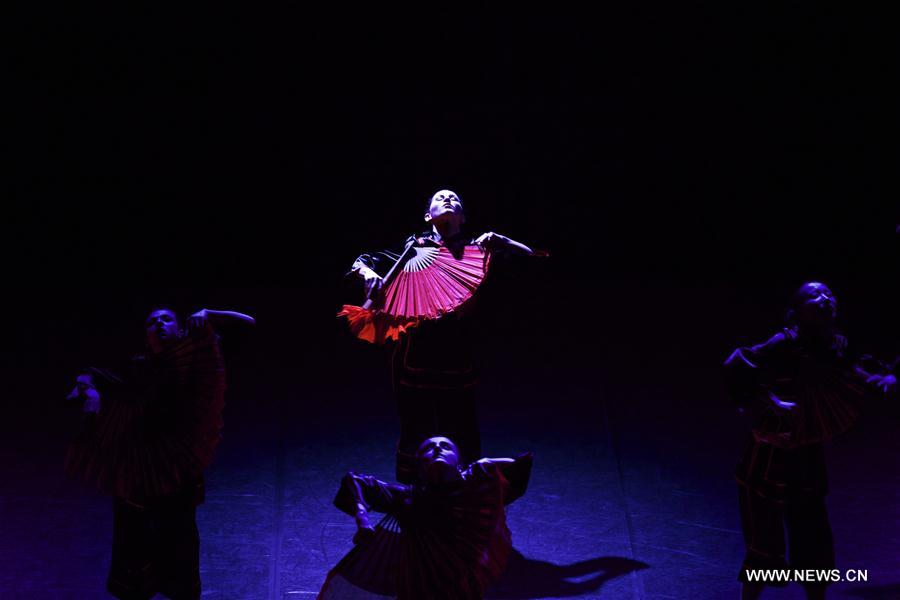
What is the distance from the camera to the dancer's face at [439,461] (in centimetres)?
460

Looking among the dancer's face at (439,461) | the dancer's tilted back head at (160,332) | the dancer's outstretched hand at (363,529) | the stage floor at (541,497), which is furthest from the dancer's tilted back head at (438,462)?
the dancer's tilted back head at (160,332)

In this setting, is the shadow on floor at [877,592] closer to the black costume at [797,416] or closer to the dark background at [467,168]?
the black costume at [797,416]

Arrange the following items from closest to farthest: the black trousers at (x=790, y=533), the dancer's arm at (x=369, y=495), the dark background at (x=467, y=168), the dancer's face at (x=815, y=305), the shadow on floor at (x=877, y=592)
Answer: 1. the dancer's arm at (x=369, y=495)
2. the dancer's face at (x=815, y=305)
3. the black trousers at (x=790, y=533)
4. the shadow on floor at (x=877, y=592)
5. the dark background at (x=467, y=168)

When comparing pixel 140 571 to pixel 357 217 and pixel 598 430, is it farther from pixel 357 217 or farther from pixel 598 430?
pixel 357 217

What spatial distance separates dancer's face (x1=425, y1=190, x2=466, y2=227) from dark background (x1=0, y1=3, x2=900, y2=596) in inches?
86.6

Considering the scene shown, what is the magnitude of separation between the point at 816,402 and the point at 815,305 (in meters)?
0.39

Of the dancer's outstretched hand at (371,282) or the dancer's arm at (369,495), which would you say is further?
the dancer's outstretched hand at (371,282)

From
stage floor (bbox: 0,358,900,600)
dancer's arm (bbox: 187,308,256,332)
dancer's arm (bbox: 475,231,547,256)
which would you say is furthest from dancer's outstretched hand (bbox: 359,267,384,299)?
stage floor (bbox: 0,358,900,600)

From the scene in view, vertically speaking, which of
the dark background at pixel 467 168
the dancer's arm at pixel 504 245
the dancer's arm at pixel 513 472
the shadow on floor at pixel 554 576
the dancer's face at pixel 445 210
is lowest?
the shadow on floor at pixel 554 576

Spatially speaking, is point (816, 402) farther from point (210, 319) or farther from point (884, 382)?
point (210, 319)

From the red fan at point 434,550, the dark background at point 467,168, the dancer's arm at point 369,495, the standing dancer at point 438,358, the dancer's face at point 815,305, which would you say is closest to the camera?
the red fan at point 434,550

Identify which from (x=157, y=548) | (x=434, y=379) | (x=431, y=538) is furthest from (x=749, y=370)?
(x=157, y=548)

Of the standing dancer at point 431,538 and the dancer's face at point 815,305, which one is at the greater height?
the dancer's face at point 815,305

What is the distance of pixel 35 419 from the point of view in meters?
7.09
